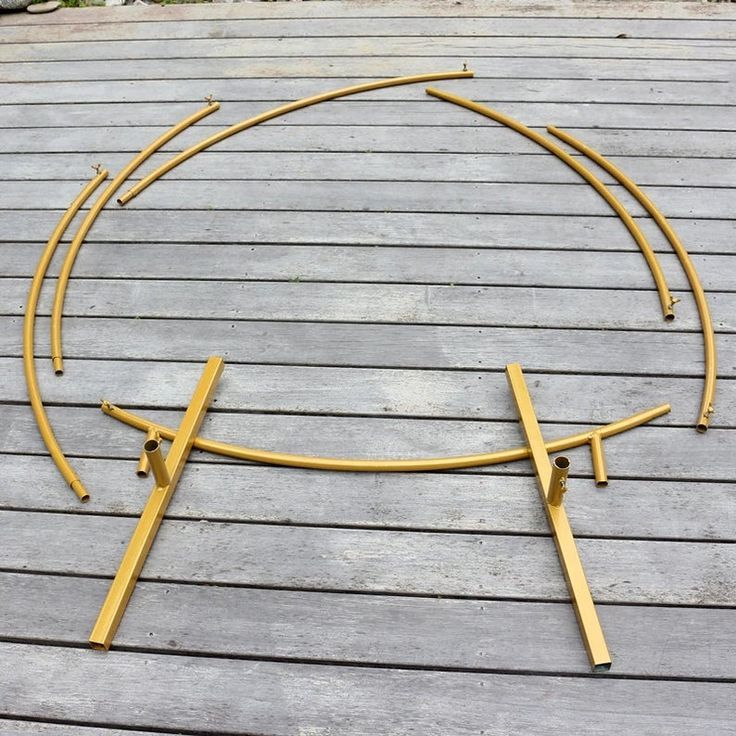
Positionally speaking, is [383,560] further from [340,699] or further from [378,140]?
[378,140]

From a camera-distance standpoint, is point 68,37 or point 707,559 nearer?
point 707,559

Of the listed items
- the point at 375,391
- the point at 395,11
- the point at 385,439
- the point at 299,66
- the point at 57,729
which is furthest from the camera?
the point at 395,11

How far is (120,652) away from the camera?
64.7 inches

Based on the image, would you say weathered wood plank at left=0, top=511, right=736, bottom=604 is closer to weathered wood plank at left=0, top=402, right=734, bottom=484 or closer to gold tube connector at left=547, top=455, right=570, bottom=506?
gold tube connector at left=547, top=455, right=570, bottom=506

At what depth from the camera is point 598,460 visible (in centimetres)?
191

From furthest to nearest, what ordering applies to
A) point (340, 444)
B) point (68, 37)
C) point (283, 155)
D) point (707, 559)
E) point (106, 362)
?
point (68, 37) → point (283, 155) → point (106, 362) → point (340, 444) → point (707, 559)

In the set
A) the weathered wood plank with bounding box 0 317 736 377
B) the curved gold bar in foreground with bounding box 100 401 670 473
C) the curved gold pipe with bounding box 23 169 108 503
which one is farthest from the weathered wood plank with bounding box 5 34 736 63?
the curved gold bar in foreground with bounding box 100 401 670 473

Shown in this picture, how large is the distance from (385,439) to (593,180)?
139 cm

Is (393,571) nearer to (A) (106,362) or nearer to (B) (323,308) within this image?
(B) (323,308)

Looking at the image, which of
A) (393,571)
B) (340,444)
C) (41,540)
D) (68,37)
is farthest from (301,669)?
(68,37)

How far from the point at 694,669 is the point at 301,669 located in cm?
85

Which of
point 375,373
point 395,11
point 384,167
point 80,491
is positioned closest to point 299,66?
point 395,11

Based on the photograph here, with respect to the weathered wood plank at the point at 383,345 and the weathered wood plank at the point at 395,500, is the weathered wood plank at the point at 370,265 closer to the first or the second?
the weathered wood plank at the point at 383,345

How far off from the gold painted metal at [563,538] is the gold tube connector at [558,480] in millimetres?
17
